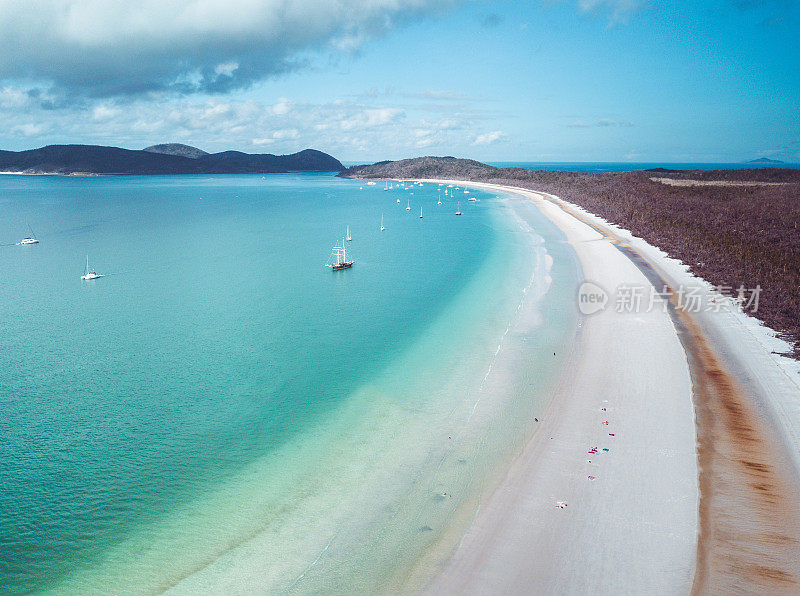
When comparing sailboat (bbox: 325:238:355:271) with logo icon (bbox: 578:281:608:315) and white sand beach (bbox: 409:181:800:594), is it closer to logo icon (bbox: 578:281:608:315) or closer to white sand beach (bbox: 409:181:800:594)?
logo icon (bbox: 578:281:608:315)

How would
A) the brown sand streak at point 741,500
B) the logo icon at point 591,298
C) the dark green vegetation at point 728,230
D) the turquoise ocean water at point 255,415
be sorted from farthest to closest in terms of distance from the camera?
the logo icon at point 591,298, the dark green vegetation at point 728,230, the turquoise ocean water at point 255,415, the brown sand streak at point 741,500

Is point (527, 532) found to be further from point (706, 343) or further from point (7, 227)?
point (7, 227)

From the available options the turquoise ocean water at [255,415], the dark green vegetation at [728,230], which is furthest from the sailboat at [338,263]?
the dark green vegetation at [728,230]

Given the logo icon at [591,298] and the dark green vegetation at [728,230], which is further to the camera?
the logo icon at [591,298]

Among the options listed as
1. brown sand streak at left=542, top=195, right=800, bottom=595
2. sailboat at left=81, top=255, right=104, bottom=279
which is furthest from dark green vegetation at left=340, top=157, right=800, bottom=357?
sailboat at left=81, top=255, right=104, bottom=279

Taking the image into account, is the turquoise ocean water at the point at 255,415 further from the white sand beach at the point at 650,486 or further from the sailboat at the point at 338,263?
the sailboat at the point at 338,263

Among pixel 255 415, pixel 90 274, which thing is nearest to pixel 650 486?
pixel 255 415
